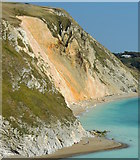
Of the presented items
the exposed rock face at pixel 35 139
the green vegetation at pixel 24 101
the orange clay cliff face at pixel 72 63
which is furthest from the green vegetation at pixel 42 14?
the exposed rock face at pixel 35 139

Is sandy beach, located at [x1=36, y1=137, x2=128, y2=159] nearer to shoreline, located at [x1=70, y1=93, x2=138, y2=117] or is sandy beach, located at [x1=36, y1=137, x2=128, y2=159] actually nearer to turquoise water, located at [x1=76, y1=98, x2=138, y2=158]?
turquoise water, located at [x1=76, y1=98, x2=138, y2=158]

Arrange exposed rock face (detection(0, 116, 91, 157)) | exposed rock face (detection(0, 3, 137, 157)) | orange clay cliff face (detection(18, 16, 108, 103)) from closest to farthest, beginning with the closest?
1. exposed rock face (detection(0, 116, 91, 157))
2. exposed rock face (detection(0, 3, 137, 157))
3. orange clay cliff face (detection(18, 16, 108, 103))

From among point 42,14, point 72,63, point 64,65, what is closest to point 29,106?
point 64,65

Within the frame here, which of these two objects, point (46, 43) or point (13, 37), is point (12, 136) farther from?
point (46, 43)

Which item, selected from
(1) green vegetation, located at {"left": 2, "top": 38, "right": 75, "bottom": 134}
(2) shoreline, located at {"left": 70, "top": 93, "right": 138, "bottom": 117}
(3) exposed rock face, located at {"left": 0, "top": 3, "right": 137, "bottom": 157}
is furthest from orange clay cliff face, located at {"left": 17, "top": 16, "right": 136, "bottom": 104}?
(1) green vegetation, located at {"left": 2, "top": 38, "right": 75, "bottom": 134}

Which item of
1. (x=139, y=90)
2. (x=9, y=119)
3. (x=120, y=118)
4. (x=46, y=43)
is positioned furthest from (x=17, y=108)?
(x=139, y=90)
